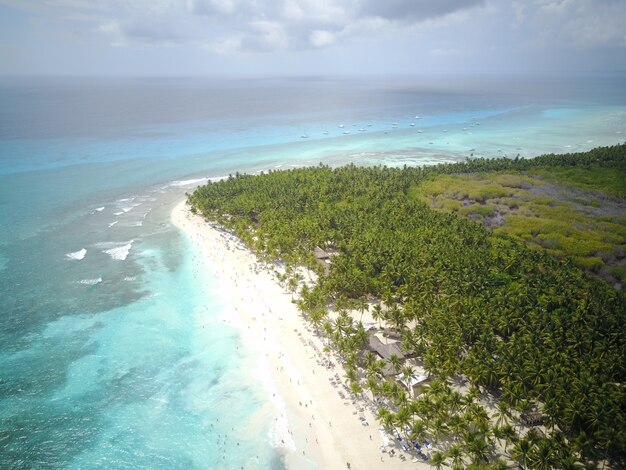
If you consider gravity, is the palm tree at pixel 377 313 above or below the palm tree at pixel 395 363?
above

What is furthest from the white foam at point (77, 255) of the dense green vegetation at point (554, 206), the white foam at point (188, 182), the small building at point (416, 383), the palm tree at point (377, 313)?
the dense green vegetation at point (554, 206)

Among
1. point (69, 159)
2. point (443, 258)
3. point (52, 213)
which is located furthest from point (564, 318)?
point (69, 159)

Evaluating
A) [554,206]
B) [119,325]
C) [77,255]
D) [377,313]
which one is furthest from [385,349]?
[554,206]

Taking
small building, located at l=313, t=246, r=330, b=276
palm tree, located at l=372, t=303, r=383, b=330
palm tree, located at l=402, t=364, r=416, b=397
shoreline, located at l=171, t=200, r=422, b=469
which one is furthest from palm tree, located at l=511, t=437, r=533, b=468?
small building, located at l=313, t=246, r=330, b=276

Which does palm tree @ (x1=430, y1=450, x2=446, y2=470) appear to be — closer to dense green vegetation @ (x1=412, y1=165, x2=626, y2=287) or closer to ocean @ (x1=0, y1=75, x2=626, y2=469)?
ocean @ (x1=0, y1=75, x2=626, y2=469)

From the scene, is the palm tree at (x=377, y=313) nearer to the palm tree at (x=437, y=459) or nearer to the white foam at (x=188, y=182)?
Result: the palm tree at (x=437, y=459)

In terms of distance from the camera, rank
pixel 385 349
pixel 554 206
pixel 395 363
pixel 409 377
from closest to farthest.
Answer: pixel 409 377
pixel 395 363
pixel 385 349
pixel 554 206

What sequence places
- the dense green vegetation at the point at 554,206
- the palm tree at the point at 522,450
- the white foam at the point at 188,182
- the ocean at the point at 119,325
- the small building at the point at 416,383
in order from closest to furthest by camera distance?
1. the palm tree at the point at 522,450
2. the ocean at the point at 119,325
3. the small building at the point at 416,383
4. the dense green vegetation at the point at 554,206
5. the white foam at the point at 188,182

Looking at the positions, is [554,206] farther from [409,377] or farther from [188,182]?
[188,182]
